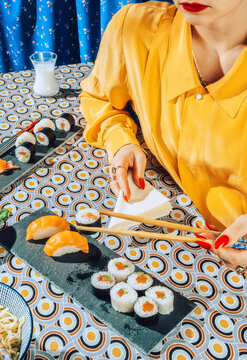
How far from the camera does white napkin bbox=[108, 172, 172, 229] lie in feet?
4.68

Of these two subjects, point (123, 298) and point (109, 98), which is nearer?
point (123, 298)

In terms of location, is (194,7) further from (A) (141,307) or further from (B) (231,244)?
(A) (141,307)

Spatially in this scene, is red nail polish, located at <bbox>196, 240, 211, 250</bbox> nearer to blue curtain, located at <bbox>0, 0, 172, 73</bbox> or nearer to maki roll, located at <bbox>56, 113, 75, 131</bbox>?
maki roll, located at <bbox>56, 113, 75, 131</bbox>

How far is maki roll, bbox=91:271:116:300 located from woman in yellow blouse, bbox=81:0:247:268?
326 millimetres

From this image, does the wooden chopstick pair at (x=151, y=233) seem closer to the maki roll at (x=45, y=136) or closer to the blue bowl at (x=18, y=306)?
the blue bowl at (x=18, y=306)

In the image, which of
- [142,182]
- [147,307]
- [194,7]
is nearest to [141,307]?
[147,307]

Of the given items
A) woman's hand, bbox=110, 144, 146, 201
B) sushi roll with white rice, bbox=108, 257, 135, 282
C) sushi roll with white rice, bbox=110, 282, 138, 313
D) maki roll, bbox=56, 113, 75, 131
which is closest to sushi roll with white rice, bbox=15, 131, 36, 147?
maki roll, bbox=56, 113, 75, 131

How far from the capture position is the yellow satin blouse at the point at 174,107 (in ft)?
4.66

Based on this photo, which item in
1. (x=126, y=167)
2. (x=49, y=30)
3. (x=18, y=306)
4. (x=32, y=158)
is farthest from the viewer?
(x=49, y=30)

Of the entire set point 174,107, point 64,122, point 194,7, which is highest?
point 194,7

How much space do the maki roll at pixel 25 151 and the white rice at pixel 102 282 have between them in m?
0.68

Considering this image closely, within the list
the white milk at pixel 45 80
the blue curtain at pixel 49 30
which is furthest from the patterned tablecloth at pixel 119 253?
the blue curtain at pixel 49 30

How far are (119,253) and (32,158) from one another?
24.6 inches

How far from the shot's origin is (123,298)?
1147 mm
